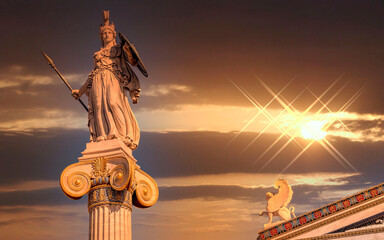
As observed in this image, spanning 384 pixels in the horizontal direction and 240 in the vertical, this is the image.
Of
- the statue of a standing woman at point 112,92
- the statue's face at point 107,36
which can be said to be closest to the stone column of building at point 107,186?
the statue of a standing woman at point 112,92

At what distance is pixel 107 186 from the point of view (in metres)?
14.3

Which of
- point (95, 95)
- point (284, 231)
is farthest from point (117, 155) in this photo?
point (284, 231)

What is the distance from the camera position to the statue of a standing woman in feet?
49.1

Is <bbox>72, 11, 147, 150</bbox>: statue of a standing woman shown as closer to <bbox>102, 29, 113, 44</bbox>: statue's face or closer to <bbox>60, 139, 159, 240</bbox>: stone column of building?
<bbox>102, 29, 113, 44</bbox>: statue's face

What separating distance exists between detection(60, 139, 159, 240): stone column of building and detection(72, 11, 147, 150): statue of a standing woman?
1.42 ft

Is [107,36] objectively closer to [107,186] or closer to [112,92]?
[112,92]

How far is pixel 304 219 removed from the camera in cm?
2525

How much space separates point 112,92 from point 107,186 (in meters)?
2.27

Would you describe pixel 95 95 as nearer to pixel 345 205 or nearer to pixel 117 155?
pixel 117 155

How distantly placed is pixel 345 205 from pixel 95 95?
1310 cm

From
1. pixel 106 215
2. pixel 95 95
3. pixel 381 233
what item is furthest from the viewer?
pixel 381 233

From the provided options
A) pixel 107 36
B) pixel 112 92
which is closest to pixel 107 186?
pixel 112 92

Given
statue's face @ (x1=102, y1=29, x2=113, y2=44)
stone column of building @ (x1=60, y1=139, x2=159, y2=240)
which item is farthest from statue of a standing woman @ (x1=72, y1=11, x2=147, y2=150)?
stone column of building @ (x1=60, y1=139, x2=159, y2=240)

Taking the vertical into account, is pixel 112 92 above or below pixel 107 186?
above
